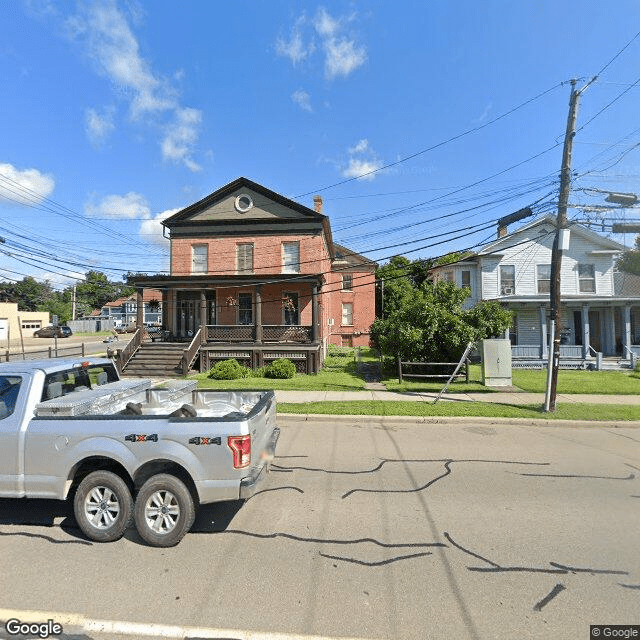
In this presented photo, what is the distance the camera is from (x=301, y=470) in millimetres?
5988

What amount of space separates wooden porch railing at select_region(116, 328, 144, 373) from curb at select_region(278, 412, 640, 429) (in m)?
11.0

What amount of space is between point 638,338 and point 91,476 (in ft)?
91.9

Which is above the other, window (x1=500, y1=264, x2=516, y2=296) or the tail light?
window (x1=500, y1=264, x2=516, y2=296)

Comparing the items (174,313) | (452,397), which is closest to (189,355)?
(174,313)

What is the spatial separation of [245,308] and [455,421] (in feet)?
47.2

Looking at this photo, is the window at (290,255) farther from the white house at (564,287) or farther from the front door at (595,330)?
the front door at (595,330)

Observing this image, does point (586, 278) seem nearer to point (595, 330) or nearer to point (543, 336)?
point (595, 330)

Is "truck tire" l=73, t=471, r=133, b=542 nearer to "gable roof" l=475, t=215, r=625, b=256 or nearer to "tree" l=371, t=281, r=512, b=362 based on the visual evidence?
"tree" l=371, t=281, r=512, b=362

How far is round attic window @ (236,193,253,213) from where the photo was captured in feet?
69.7

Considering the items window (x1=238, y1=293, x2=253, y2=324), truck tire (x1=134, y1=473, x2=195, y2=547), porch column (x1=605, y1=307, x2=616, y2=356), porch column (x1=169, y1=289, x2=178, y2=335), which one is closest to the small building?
porch column (x1=169, y1=289, x2=178, y2=335)

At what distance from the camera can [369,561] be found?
3574 millimetres

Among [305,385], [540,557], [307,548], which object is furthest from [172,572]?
[305,385]

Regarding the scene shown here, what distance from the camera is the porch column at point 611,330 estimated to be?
21.3 m

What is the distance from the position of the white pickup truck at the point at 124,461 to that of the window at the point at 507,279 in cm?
2178
